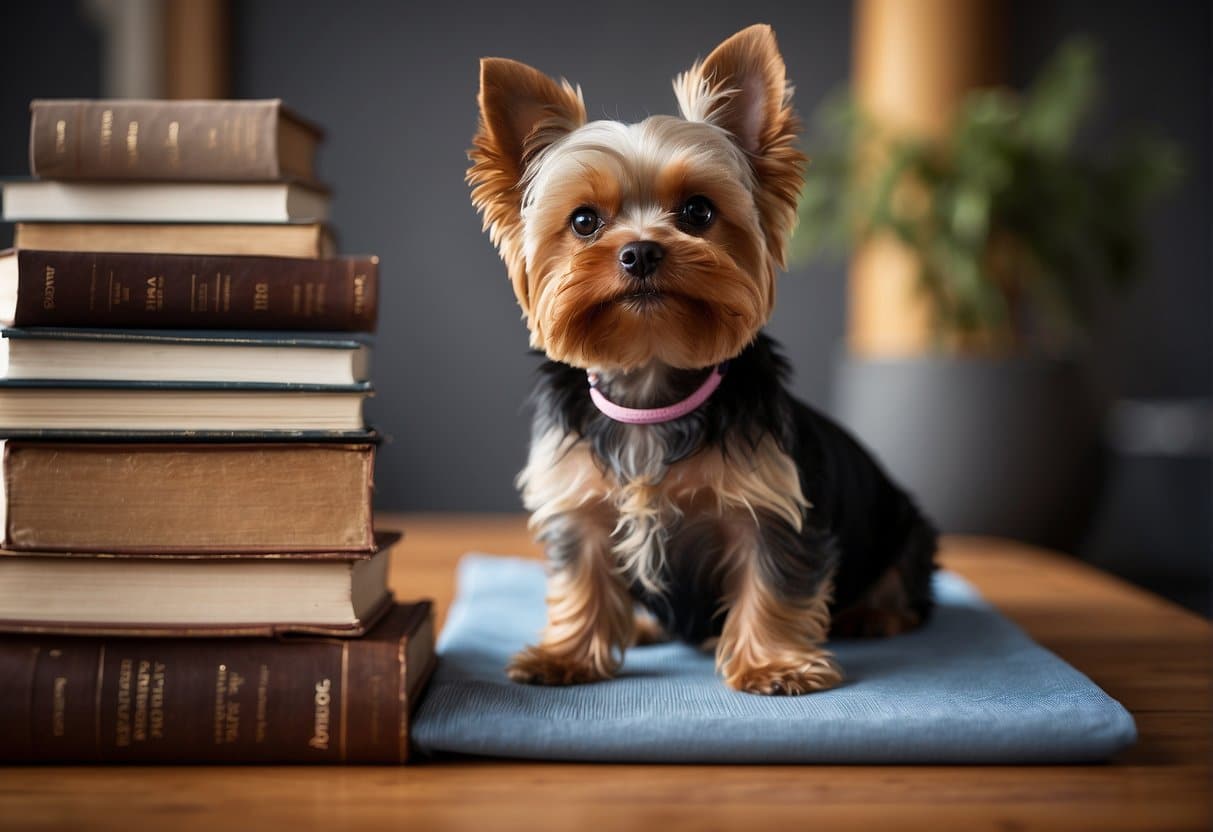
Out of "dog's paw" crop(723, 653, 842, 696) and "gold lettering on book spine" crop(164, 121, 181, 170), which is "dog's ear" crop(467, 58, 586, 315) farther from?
"dog's paw" crop(723, 653, 842, 696)

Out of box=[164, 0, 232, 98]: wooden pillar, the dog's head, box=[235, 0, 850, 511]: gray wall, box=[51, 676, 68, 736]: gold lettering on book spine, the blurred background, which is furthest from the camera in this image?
box=[235, 0, 850, 511]: gray wall

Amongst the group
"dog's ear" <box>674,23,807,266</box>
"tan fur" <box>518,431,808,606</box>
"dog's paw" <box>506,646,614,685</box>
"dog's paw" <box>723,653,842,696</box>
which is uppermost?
"dog's ear" <box>674,23,807,266</box>

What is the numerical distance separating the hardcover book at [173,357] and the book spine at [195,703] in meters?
0.32

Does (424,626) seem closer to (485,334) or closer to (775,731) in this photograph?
(775,731)

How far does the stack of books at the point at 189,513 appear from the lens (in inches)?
51.0

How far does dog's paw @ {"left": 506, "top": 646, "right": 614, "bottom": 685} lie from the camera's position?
158 cm

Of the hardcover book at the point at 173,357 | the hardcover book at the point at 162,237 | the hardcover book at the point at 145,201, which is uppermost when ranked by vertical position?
the hardcover book at the point at 145,201

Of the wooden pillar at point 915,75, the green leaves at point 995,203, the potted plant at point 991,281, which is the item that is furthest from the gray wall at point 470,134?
the potted plant at point 991,281

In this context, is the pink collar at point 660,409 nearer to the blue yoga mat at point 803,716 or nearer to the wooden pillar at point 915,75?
the blue yoga mat at point 803,716

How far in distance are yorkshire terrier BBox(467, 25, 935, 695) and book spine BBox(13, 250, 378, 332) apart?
0.32 meters

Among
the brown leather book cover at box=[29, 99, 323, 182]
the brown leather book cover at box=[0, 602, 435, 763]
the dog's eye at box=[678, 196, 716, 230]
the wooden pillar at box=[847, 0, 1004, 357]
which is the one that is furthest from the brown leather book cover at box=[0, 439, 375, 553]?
the wooden pillar at box=[847, 0, 1004, 357]

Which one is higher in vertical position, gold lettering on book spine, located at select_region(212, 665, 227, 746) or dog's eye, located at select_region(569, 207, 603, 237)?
dog's eye, located at select_region(569, 207, 603, 237)

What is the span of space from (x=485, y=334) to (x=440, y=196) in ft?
2.13

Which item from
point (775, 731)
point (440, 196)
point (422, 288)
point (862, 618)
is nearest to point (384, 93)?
point (440, 196)
